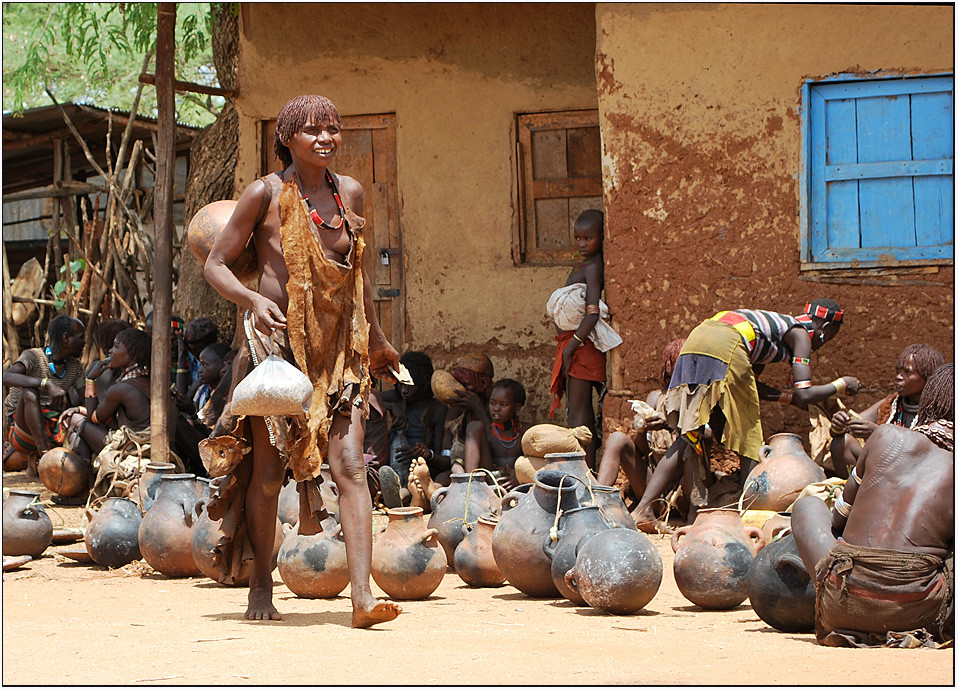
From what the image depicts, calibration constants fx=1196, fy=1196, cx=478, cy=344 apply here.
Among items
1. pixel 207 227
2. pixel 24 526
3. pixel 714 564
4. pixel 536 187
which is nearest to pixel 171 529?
pixel 24 526

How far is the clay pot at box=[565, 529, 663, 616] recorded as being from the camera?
4449mm

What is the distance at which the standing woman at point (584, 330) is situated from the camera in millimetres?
7742

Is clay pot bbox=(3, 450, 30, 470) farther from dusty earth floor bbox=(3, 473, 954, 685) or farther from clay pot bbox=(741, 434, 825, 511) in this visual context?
clay pot bbox=(741, 434, 825, 511)

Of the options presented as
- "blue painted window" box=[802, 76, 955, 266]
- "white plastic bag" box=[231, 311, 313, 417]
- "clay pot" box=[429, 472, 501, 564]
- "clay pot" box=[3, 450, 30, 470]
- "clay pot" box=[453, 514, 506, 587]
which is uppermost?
"blue painted window" box=[802, 76, 955, 266]

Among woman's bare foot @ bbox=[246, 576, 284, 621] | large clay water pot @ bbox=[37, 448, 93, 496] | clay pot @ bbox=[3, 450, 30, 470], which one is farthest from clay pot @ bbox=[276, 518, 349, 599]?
clay pot @ bbox=[3, 450, 30, 470]

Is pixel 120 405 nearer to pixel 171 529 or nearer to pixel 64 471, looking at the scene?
pixel 64 471

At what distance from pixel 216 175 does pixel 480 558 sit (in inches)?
236

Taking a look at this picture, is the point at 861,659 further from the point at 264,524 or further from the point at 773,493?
the point at 773,493

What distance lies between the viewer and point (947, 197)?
7.21 m

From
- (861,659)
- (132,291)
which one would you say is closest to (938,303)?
(861,659)

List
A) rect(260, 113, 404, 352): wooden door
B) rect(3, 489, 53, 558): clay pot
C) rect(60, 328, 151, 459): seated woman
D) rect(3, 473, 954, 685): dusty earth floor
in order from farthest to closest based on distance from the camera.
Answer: rect(260, 113, 404, 352): wooden door
rect(60, 328, 151, 459): seated woman
rect(3, 489, 53, 558): clay pot
rect(3, 473, 954, 685): dusty earth floor

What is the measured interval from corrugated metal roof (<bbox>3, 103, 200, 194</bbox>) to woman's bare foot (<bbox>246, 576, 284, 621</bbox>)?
8.02 metres

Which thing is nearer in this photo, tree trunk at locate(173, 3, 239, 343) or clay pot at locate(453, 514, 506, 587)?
clay pot at locate(453, 514, 506, 587)

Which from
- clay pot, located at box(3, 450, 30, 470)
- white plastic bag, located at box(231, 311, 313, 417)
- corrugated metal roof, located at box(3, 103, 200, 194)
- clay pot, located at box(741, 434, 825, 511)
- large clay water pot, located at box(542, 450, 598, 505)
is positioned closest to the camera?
white plastic bag, located at box(231, 311, 313, 417)
